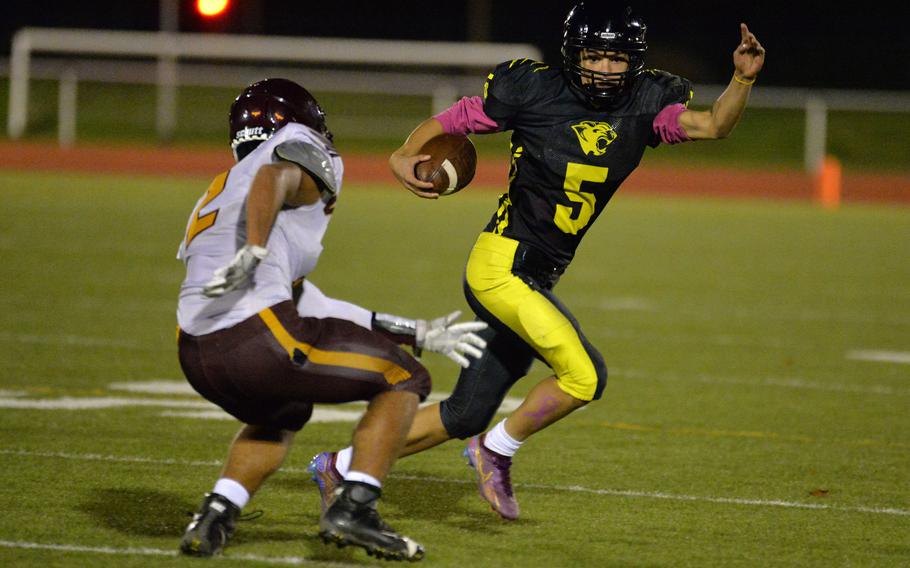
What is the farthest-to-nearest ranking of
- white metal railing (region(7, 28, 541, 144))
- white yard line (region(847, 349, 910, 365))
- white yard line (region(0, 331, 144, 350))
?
white metal railing (region(7, 28, 541, 144)) < white yard line (region(847, 349, 910, 365)) < white yard line (region(0, 331, 144, 350))

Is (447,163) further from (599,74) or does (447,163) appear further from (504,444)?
(504,444)

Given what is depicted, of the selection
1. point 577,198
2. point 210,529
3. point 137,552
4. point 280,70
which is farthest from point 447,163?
point 280,70

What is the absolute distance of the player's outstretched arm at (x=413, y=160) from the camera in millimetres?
4527

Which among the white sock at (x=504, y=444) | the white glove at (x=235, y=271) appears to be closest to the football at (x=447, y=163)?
the white sock at (x=504, y=444)

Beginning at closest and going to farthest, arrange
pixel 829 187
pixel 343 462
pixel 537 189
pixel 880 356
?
pixel 343 462, pixel 537 189, pixel 880 356, pixel 829 187

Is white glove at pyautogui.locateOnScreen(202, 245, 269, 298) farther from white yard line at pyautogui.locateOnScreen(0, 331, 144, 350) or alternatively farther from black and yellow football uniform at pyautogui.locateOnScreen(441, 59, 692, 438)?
white yard line at pyautogui.locateOnScreen(0, 331, 144, 350)

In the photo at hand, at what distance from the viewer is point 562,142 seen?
4.64 metres

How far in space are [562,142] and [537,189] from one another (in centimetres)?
Answer: 17

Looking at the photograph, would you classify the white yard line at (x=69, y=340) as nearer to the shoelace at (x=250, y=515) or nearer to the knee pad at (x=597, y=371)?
the shoelace at (x=250, y=515)

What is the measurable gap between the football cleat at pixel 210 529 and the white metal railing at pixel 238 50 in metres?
22.5

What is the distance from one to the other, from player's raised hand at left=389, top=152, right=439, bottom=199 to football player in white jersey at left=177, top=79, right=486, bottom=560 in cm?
48

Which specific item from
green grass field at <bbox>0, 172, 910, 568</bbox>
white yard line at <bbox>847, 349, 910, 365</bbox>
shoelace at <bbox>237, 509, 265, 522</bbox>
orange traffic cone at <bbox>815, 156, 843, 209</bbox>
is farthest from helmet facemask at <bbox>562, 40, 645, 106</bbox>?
orange traffic cone at <bbox>815, 156, 843, 209</bbox>

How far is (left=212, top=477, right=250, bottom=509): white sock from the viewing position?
13.0 feet

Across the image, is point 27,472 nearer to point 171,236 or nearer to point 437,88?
point 171,236
